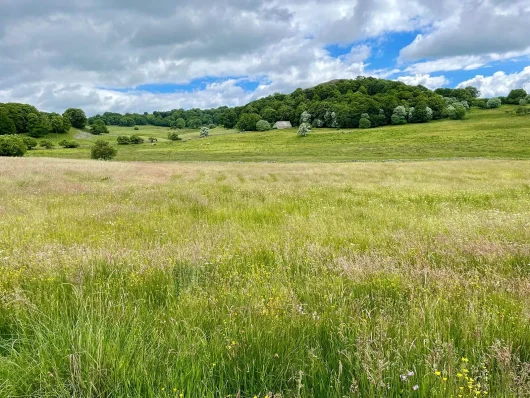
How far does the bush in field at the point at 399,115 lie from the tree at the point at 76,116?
149142mm

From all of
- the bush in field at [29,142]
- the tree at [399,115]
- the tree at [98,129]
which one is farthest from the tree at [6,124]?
the tree at [399,115]

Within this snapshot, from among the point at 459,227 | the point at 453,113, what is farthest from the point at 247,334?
the point at 453,113

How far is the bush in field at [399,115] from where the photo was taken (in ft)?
440

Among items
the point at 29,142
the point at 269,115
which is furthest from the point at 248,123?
Result: the point at 29,142

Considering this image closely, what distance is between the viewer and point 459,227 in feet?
23.9

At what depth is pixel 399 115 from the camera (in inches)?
5325

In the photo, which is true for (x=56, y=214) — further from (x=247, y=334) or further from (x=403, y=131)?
(x=403, y=131)

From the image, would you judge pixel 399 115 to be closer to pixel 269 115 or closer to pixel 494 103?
pixel 494 103

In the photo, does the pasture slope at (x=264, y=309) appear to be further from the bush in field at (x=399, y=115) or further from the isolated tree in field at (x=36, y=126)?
the isolated tree in field at (x=36, y=126)

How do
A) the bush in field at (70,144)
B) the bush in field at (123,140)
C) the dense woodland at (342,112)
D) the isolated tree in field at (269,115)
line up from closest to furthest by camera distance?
1. the bush in field at (70,144)
2. the bush in field at (123,140)
3. the dense woodland at (342,112)
4. the isolated tree in field at (269,115)

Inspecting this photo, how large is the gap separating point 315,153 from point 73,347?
272 ft

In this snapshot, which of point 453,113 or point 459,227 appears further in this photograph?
point 453,113

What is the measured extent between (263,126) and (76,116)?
92.9 metres

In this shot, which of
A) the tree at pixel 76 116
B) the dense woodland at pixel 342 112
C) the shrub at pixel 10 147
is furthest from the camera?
the tree at pixel 76 116
